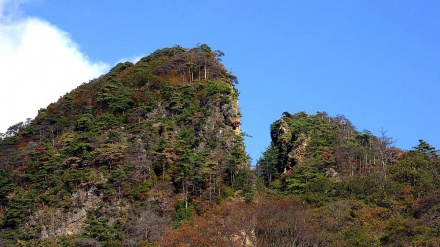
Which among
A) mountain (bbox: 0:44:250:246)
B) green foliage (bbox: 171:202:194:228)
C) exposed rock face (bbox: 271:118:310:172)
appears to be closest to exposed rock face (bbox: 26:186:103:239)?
mountain (bbox: 0:44:250:246)

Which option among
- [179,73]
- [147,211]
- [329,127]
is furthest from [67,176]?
[329,127]

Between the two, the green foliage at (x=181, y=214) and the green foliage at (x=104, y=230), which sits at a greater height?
the green foliage at (x=181, y=214)

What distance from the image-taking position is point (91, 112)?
54.8 metres

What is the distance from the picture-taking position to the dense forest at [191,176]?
36906 millimetres

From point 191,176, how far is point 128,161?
5268mm

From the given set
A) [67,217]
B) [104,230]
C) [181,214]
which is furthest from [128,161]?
[104,230]

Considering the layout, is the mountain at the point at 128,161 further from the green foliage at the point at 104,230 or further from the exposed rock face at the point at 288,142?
the exposed rock face at the point at 288,142

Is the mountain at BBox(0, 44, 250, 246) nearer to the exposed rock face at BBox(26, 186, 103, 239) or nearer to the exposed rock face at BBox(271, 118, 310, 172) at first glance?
the exposed rock face at BBox(26, 186, 103, 239)

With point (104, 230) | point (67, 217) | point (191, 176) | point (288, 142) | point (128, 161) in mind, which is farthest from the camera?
point (288, 142)

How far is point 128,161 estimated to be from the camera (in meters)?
46.0

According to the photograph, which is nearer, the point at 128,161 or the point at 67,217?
the point at 67,217

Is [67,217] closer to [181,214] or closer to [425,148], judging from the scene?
[181,214]

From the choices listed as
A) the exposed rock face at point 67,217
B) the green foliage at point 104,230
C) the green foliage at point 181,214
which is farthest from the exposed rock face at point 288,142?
the green foliage at point 104,230

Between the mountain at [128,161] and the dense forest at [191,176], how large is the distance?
101 mm
